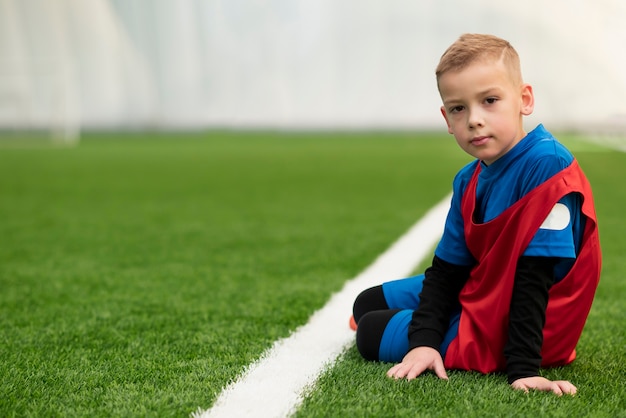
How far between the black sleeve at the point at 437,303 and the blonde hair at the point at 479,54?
431 millimetres

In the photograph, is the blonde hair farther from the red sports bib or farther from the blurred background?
the blurred background

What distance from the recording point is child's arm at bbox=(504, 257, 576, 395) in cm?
146

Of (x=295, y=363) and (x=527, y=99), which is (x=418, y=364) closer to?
(x=295, y=363)

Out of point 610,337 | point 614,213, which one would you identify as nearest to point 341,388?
point 610,337

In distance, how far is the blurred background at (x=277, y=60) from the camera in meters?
18.2

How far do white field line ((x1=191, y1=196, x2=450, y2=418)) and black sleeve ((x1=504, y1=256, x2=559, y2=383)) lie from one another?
400mm

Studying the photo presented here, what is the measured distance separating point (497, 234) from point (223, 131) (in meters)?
17.9

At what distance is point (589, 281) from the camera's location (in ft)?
5.03

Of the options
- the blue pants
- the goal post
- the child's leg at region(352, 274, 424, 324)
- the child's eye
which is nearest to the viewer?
the child's eye

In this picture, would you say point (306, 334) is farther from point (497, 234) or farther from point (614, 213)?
point (614, 213)

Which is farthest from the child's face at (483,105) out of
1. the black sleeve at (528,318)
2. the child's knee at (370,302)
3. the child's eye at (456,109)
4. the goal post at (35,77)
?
the goal post at (35,77)

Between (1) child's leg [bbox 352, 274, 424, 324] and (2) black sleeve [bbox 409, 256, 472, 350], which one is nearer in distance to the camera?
(2) black sleeve [bbox 409, 256, 472, 350]

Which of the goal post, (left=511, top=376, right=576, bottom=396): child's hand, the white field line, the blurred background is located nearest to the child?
(left=511, top=376, right=576, bottom=396): child's hand

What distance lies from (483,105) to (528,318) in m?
0.42
